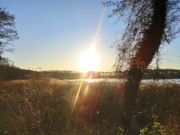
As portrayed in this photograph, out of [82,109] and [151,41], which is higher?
[151,41]

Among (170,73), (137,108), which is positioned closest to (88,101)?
(137,108)

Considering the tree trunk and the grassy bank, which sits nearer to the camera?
the grassy bank

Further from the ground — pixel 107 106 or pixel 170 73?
pixel 170 73

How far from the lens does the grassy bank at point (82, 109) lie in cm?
524

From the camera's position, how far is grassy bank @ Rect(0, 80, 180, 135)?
5242mm

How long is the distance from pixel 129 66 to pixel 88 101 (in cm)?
251

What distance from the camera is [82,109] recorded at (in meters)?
6.85

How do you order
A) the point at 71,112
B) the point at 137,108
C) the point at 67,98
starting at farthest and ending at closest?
the point at 67,98
the point at 137,108
the point at 71,112

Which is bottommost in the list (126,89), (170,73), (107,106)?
(107,106)

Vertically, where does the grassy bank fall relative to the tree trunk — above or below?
below

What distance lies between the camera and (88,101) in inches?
316

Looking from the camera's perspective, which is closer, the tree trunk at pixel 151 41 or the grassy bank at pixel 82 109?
the grassy bank at pixel 82 109

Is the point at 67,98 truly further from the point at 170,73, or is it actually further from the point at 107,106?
the point at 170,73

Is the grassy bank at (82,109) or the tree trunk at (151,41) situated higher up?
the tree trunk at (151,41)
